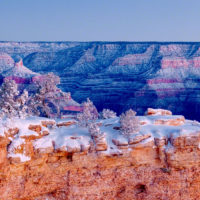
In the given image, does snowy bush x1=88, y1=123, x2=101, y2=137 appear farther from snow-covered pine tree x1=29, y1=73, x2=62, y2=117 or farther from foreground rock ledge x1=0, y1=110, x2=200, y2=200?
snow-covered pine tree x1=29, y1=73, x2=62, y2=117

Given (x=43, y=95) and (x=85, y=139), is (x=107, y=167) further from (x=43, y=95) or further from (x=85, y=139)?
(x=43, y=95)

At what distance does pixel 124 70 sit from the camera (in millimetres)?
113062

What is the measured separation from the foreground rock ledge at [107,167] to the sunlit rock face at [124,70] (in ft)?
188

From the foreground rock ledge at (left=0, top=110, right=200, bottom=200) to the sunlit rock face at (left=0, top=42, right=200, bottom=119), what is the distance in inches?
2252

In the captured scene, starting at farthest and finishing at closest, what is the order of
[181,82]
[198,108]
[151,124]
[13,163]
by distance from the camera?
[181,82] < [198,108] < [151,124] < [13,163]

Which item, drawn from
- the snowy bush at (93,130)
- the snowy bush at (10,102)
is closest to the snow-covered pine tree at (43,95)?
the snowy bush at (10,102)

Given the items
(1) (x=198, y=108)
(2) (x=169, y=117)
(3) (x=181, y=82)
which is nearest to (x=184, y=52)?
(3) (x=181, y=82)

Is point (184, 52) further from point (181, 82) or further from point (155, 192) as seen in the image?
point (155, 192)

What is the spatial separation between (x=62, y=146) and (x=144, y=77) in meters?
88.0

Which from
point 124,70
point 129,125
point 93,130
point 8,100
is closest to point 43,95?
point 8,100

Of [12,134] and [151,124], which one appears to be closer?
[12,134]

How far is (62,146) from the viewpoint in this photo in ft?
38.1

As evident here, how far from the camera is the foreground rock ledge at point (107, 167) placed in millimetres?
11336

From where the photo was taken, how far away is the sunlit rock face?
8556 cm
